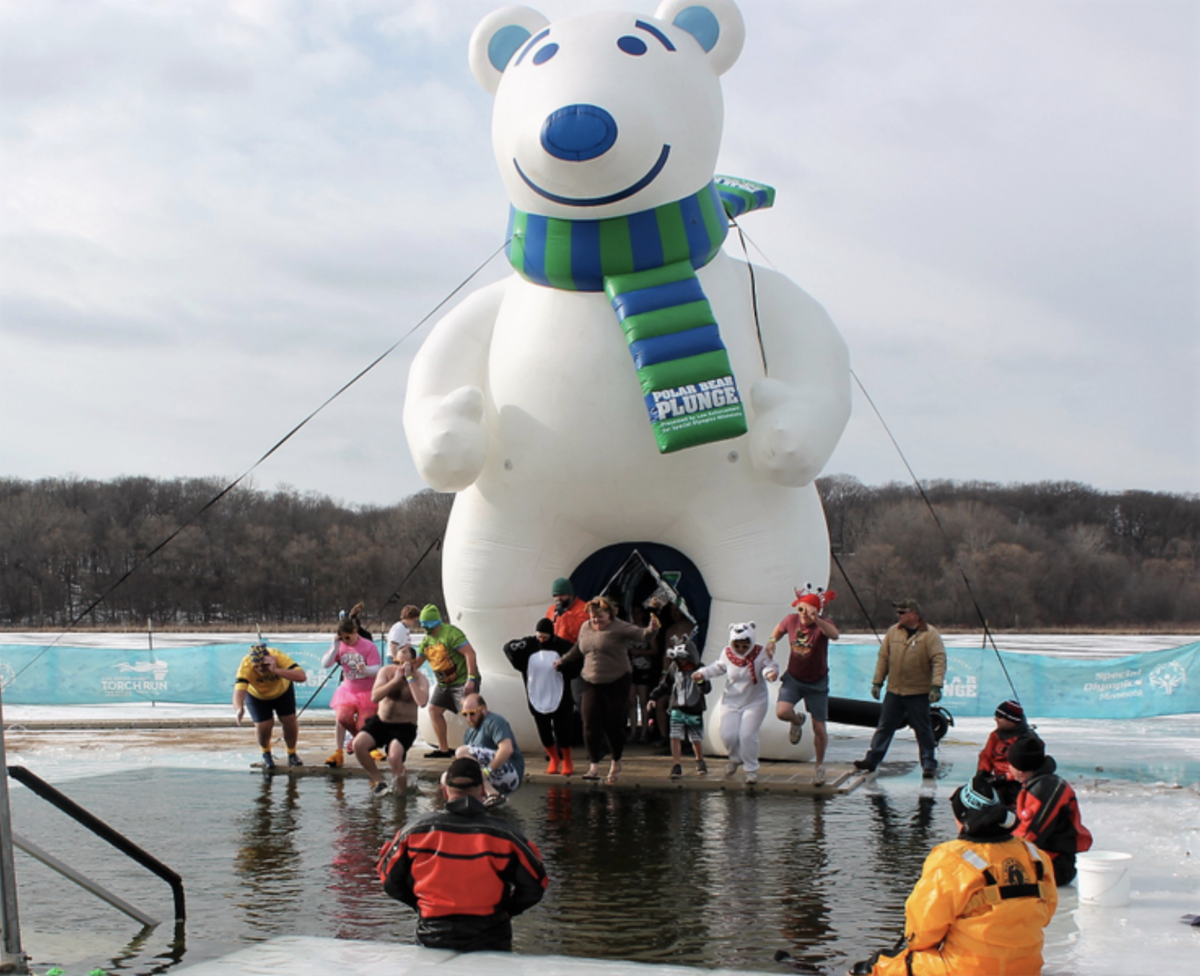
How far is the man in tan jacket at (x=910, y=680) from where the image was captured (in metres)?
9.38

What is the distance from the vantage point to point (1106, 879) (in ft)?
17.7

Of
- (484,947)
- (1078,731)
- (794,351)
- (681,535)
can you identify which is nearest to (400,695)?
(681,535)

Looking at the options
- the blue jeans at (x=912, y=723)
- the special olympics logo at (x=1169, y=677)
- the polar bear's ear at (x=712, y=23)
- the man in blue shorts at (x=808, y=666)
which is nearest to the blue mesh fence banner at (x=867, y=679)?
the special olympics logo at (x=1169, y=677)

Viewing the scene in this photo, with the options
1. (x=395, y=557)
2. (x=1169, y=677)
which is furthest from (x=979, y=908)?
(x=395, y=557)

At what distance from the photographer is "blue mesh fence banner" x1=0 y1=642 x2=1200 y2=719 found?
13953mm

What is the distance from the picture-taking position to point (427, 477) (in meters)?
9.95

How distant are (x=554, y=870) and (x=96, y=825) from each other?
2291mm

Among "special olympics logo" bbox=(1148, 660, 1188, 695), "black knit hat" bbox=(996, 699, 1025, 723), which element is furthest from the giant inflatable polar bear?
"special olympics logo" bbox=(1148, 660, 1188, 695)

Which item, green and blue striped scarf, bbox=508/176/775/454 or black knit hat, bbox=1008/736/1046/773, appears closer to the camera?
black knit hat, bbox=1008/736/1046/773

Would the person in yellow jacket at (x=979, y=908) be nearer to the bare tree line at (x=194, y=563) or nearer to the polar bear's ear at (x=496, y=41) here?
the polar bear's ear at (x=496, y=41)

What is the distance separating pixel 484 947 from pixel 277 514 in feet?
183

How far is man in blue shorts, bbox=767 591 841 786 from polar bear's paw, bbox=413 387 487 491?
2.77 m

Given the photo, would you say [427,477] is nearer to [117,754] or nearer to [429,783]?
[429,783]

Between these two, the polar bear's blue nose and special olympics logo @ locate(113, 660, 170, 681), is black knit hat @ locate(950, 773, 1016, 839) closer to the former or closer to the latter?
the polar bear's blue nose
